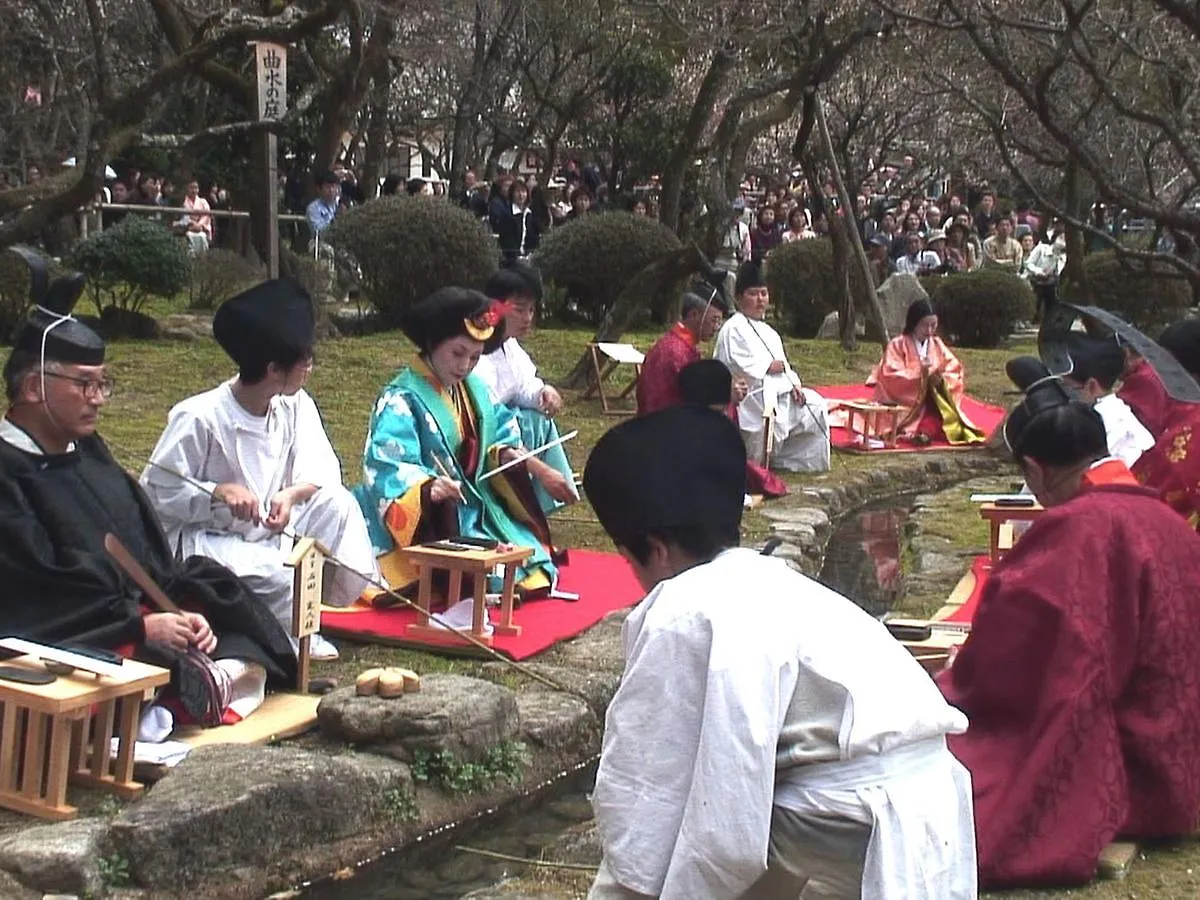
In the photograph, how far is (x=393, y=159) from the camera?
35625 millimetres

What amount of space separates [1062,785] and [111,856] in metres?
2.61

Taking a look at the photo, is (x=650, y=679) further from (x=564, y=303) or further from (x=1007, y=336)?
(x=1007, y=336)

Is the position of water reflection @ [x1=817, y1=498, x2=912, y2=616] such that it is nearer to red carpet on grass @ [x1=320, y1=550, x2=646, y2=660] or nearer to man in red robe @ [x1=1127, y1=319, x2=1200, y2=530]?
red carpet on grass @ [x1=320, y1=550, x2=646, y2=660]

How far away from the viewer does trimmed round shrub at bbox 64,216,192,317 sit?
15219 millimetres

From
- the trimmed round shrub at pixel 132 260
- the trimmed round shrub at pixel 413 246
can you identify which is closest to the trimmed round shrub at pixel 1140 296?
the trimmed round shrub at pixel 413 246

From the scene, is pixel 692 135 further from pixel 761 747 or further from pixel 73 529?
pixel 761 747

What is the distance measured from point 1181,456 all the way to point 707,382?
→ 139 inches

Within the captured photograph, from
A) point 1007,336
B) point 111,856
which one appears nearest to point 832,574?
point 111,856

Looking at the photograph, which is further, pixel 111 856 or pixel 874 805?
pixel 111 856

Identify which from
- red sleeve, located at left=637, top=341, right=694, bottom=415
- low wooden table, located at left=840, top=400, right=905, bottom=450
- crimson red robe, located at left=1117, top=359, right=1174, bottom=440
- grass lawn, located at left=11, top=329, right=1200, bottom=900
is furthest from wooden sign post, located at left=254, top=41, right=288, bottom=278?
crimson red robe, located at left=1117, top=359, right=1174, bottom=440

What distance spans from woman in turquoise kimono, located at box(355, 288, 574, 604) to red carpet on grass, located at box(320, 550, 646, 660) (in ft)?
0.55

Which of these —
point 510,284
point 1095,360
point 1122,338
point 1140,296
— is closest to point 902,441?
point 510,284

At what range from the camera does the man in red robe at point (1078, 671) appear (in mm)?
4383

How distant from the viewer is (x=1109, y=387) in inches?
285
